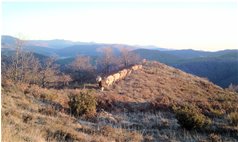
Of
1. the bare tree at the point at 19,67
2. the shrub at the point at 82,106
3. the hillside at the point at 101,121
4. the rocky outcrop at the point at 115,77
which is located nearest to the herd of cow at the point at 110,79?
the rocky outcrop at the point at 115,77

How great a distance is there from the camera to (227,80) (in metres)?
154

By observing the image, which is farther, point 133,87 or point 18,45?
point 18,45

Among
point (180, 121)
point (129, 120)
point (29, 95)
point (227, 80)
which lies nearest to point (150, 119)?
point (129, 120)

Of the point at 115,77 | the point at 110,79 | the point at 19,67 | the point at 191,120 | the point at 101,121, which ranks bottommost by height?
the point at 19,67

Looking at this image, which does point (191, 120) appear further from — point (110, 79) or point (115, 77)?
point (115, 77)

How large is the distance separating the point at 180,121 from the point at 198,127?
86 centimetres

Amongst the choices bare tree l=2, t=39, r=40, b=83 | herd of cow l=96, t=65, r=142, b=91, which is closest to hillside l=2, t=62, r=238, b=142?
herd of cow l=96, t=65, r=142, b=91

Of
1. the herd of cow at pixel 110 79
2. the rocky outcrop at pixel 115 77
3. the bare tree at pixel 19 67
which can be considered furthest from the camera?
the bare tree at pixel 19 67

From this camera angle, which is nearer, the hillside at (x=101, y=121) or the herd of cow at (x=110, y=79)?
the hillside at (x=101, y=121)

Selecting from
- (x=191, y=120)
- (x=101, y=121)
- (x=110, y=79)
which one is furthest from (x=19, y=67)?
(x=191, y=120)

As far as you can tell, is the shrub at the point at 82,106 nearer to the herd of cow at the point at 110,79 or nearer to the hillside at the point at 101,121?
the hillside at the point at 101,121

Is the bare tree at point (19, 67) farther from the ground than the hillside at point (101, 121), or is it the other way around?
the hillside at point (101, 121)

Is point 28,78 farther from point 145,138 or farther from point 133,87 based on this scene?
point 145,138

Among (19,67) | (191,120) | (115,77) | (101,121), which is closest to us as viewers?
(191,120)
